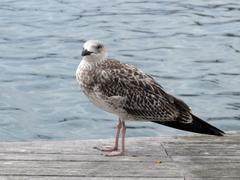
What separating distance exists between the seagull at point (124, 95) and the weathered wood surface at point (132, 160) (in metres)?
0.17

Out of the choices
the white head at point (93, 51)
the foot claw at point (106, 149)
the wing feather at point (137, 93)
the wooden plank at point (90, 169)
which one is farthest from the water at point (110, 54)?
the wooden plank at point (90, 169)

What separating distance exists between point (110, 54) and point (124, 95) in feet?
24.8

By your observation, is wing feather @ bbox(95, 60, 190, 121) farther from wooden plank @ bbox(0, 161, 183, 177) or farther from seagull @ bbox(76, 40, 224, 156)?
wooden plank @ bbox(0, 161, 183, 177)

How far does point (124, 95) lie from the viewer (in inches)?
275

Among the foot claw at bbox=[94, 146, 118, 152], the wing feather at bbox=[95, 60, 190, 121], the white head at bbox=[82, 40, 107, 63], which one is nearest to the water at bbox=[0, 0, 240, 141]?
the foot claw at bbox=[94, 146, 118, 152]

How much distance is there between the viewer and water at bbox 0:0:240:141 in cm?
1127

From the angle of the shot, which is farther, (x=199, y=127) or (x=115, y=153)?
(x=199, y=127)

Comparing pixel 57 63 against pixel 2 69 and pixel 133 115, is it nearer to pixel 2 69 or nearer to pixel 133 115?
pixel 2 69

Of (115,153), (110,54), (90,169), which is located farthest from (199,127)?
(110,54)

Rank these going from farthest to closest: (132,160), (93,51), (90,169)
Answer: (93,51) < (132,160) < (90,169)

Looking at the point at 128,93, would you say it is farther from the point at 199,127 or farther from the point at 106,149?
the point at 199,127

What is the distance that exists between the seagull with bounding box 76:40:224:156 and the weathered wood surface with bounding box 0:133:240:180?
6.7 inches

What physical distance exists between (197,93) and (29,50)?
3.60m

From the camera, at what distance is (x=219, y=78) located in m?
13.2
